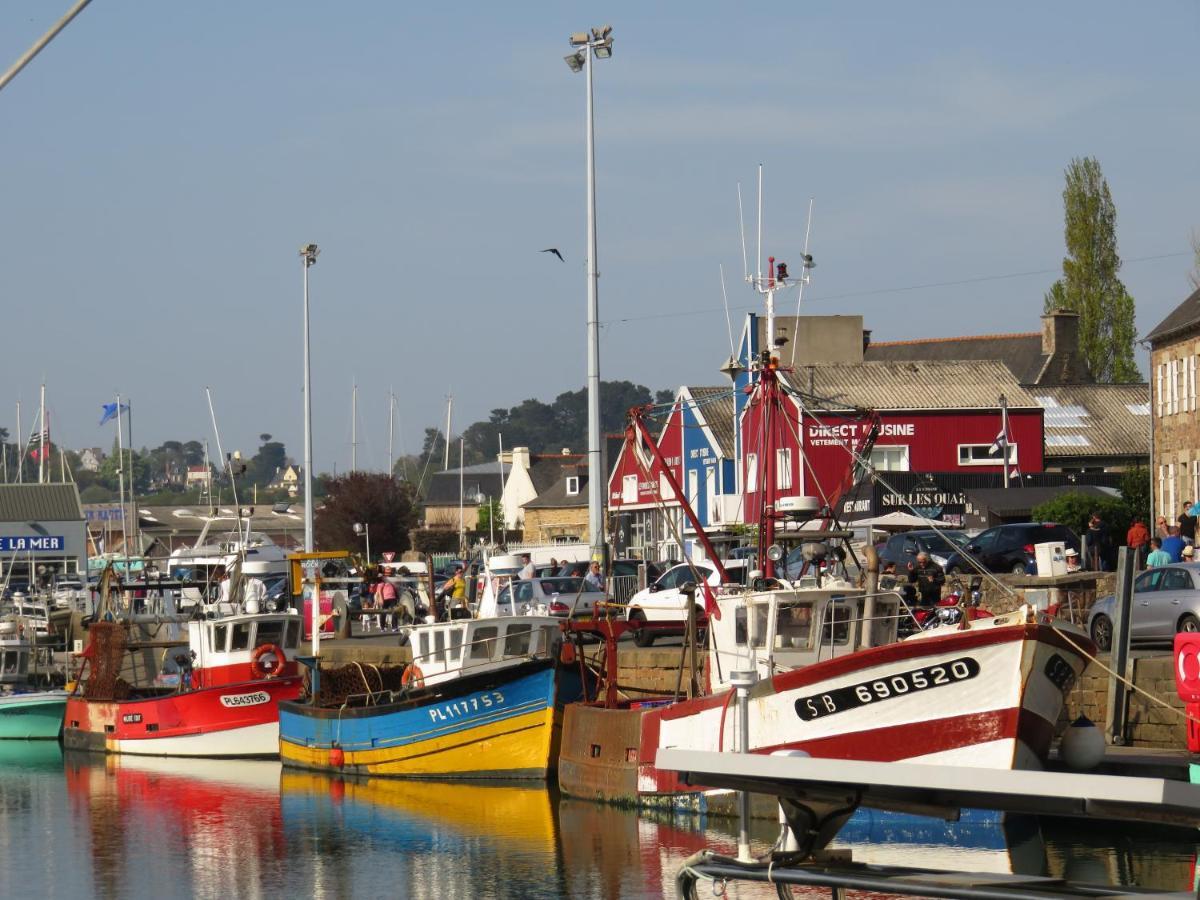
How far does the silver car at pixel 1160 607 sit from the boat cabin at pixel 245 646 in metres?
14.4

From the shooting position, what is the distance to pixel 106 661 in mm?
34406

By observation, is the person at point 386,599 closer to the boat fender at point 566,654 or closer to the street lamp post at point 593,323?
the street lamp post at point 593,323

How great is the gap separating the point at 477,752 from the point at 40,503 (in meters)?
63.0

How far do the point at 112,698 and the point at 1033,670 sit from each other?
71.5 feet

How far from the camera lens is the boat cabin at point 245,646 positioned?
31.9 metres

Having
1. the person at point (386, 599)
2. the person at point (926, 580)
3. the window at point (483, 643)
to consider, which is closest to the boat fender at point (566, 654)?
the window at point (483, 643)

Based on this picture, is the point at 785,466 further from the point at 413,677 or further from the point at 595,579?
the point at 413,677

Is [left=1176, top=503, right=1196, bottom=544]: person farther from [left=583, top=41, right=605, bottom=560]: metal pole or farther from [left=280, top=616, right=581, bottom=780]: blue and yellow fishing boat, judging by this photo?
[left=280, top=616, right=581, bottom=780]: blue and yellow fishing boat

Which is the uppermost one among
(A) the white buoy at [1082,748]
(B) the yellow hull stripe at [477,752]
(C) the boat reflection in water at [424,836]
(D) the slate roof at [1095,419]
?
(D) the slate roof at [1095,419]

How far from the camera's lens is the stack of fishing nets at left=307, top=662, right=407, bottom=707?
29.4 meters

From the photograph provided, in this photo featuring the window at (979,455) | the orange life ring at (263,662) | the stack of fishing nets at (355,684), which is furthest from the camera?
the window at (979,455)

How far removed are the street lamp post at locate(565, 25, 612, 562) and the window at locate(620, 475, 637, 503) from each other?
1364 inches

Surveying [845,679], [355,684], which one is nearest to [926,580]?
[845,679]

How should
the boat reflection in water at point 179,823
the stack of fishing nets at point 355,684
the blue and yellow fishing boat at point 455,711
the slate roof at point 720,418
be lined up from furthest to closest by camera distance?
1. the slate roof at point 720,418
2. the stack of fishing nets at point 355,684
3. the blue and yellow fishing boat at point 455,711
4. the boat reflection in water at point 179,823
